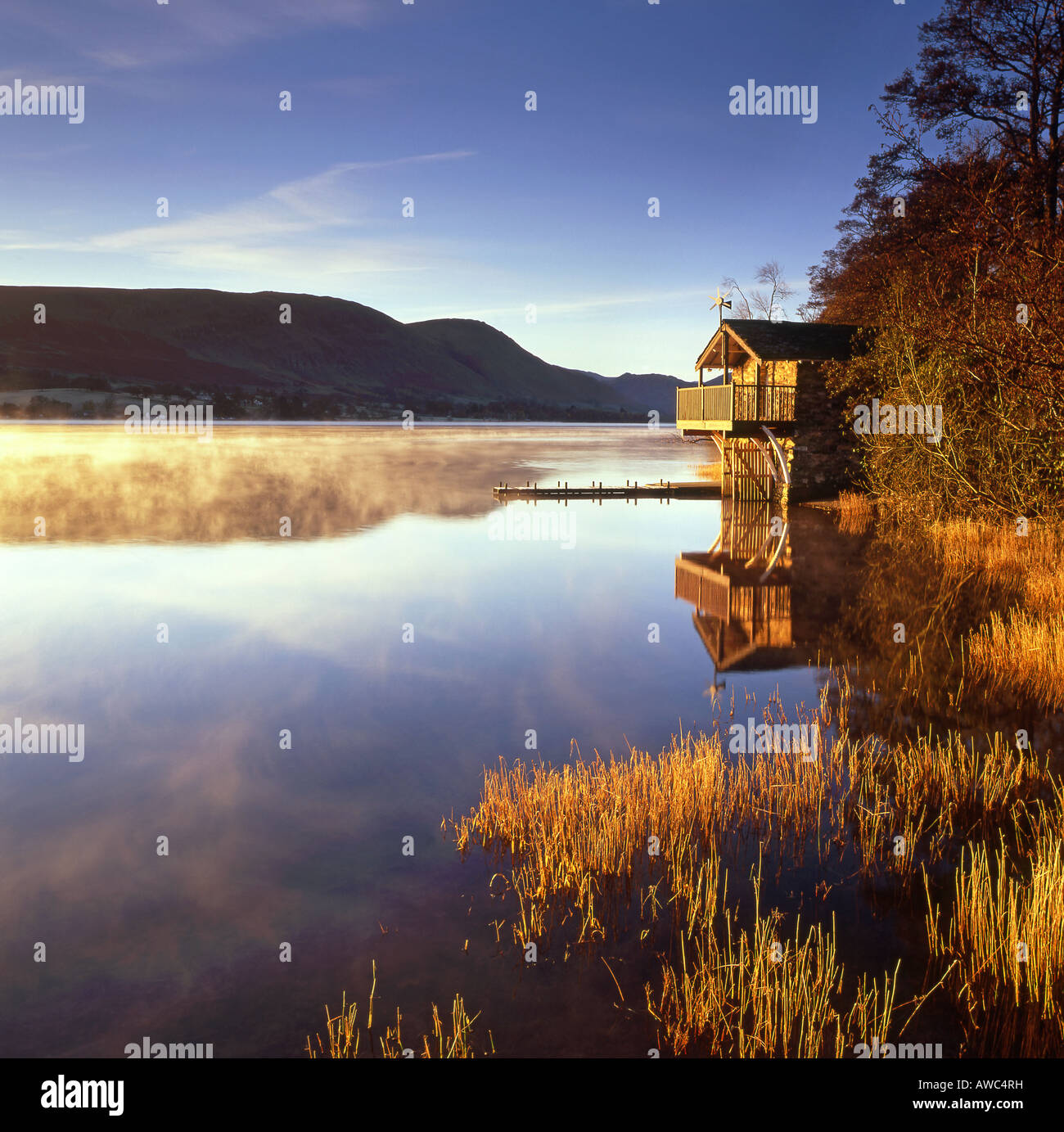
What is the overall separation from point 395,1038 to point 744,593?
18.0m

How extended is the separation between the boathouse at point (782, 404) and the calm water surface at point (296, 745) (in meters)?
4.81

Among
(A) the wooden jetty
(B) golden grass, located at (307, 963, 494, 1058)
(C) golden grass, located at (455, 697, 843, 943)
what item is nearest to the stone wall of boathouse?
(A) the wooden jetty

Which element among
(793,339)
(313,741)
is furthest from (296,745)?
(793,339)

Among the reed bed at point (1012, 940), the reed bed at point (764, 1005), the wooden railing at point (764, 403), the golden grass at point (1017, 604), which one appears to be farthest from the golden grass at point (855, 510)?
the reed bed at point (764, 1005)

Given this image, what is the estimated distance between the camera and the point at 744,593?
23.0 meters

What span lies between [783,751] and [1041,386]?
7919mm

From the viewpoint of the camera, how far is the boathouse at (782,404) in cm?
3519

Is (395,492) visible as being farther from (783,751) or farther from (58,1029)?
(58,1029)

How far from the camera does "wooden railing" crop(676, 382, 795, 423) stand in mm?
35000

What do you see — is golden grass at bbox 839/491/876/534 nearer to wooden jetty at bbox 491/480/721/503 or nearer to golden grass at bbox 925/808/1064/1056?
wooden jetty at bbox 491/480/721/503

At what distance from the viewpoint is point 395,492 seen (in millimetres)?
51312

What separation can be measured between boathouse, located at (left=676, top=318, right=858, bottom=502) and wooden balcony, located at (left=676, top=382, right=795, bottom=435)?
0.03 meters
